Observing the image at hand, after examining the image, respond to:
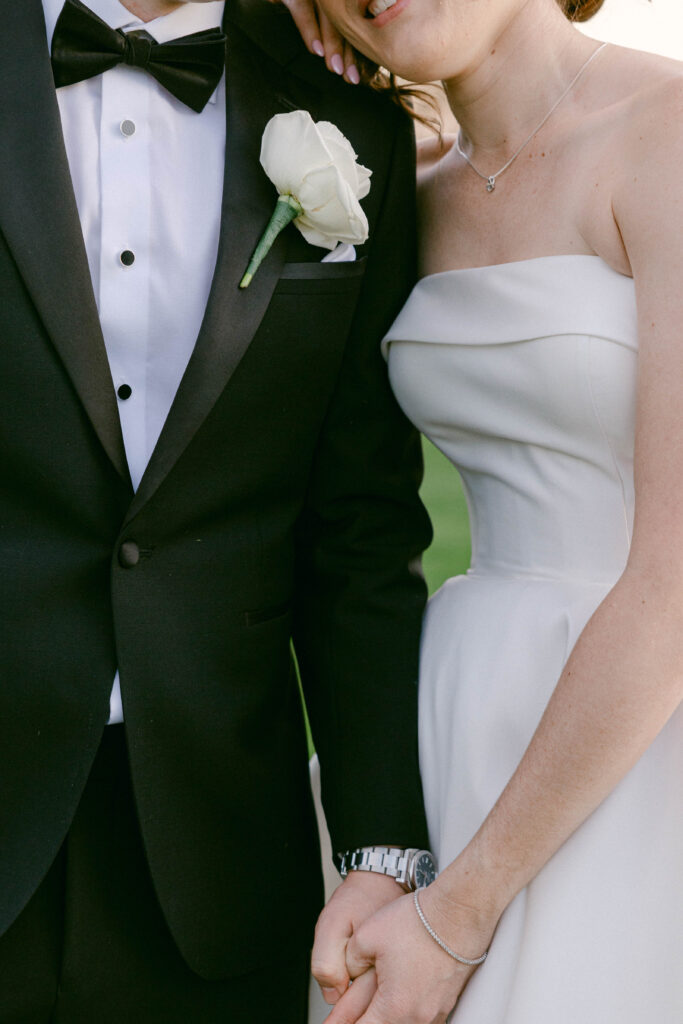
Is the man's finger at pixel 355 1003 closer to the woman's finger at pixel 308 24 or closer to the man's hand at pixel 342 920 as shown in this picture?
the man's hand at pixel 342 920

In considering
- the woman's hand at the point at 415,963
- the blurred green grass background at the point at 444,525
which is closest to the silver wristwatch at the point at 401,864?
the woman's hand at the point at 415,963

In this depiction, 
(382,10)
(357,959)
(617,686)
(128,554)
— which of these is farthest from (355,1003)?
(382,10)

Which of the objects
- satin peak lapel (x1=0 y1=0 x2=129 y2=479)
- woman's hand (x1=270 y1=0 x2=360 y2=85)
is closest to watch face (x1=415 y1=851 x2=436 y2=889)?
satin peak lapel (x1=0 y1=0 x2=129 y2=479)

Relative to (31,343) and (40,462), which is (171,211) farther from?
(40,462)

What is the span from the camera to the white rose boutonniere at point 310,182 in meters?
1.71

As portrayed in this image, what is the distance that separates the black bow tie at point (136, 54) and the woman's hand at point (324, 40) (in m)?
0.17

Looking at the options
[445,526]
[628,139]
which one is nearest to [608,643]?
[628,139]

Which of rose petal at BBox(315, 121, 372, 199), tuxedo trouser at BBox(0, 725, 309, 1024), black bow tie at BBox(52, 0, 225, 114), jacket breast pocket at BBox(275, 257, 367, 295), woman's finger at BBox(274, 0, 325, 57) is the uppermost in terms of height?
woman's finger at BBox(274, 0, 325, 57)

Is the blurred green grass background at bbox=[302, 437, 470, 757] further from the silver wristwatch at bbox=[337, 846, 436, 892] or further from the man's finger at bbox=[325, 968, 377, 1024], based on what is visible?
the man's finger at bbox=[325, 968, 377, 1024]

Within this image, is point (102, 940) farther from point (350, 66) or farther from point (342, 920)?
point (350, 66)

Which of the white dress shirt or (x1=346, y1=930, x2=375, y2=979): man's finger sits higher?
the white dress shirt

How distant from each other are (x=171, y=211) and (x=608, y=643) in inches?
35.0

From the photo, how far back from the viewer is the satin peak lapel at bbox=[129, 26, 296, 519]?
5.44 ft

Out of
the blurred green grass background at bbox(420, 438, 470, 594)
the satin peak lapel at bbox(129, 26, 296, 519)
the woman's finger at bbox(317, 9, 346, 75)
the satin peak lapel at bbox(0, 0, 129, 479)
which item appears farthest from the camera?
the blurred green grass background at bbox(420, 438, 470, 594)
